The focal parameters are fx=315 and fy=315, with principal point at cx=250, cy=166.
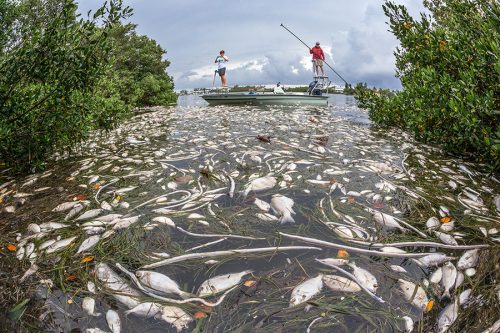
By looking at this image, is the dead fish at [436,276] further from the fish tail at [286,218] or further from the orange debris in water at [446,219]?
the fish tail at [286,218]

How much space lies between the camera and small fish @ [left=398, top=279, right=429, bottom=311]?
2.29 m

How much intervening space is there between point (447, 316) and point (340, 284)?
72cm

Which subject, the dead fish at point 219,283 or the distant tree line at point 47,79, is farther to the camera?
the distant tree line at point 47,79

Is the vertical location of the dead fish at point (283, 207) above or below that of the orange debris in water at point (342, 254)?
above

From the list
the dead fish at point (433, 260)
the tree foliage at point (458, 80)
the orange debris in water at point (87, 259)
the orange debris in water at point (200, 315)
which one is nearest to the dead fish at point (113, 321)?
the orange debris in water at point (200, 315)

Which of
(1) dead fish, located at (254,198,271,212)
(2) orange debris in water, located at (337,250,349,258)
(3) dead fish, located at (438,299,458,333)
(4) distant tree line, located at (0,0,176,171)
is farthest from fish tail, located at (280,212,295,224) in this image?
(4) distant tree line, located at (0,0,176,171)

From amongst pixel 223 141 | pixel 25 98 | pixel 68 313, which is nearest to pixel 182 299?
pixel 68 313

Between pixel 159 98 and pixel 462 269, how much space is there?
85.3 ft

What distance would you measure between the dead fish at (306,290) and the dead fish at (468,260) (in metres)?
1.26

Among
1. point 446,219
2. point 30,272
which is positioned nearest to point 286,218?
point 446,219

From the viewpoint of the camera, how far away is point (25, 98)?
16.1 ft

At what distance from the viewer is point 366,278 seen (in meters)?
2.50

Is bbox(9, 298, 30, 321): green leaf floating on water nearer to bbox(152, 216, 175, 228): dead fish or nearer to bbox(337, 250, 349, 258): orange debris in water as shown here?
bbox(152, 216, 175, 228): dead fish

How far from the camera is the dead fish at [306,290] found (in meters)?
2.28
